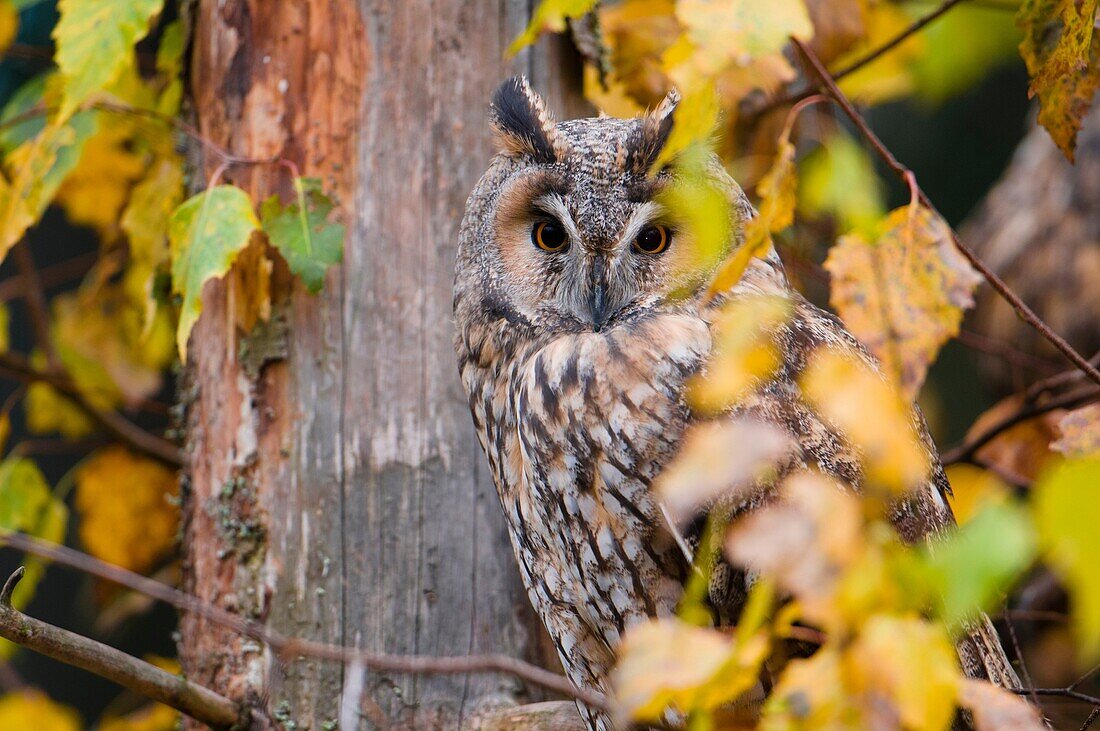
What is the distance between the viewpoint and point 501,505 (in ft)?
5.56

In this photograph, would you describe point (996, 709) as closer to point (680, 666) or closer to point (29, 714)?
point (680, 666)

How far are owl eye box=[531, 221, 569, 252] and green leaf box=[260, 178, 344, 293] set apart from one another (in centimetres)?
31

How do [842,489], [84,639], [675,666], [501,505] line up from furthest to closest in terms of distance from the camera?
1. [501,505]
2. [842,489]
3. [84,639]
4. [675,666]

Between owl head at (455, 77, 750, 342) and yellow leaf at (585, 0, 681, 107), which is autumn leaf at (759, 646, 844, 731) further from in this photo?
yellow leaf at (585, 0, 681, 107)

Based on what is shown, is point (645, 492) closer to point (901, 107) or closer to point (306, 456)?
point (306, 456)

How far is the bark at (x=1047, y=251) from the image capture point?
2965 mm

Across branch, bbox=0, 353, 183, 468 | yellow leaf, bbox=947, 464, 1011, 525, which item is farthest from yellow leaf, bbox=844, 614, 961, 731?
branch, bbox=0, 353, 183, 468

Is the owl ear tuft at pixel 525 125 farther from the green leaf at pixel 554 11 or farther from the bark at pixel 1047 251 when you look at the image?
the bark at pixel 1047 251

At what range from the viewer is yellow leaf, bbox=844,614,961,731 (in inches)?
30.0

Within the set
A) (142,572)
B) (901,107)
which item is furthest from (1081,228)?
(142,572)

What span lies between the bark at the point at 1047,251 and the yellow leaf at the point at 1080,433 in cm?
153

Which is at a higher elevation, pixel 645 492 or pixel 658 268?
pixel 658 268

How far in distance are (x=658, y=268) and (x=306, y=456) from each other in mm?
650

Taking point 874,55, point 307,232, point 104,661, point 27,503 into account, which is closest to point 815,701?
point 104,661
